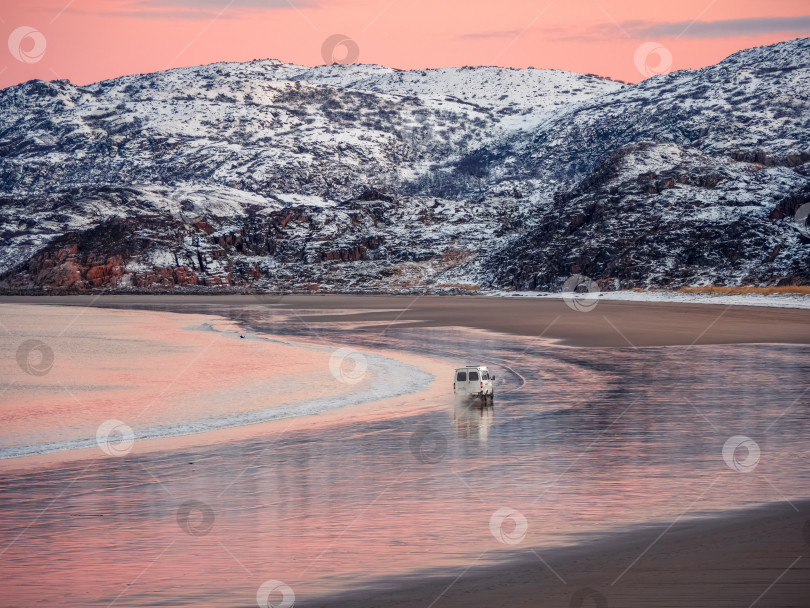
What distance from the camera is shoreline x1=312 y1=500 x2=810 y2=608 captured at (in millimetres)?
10070

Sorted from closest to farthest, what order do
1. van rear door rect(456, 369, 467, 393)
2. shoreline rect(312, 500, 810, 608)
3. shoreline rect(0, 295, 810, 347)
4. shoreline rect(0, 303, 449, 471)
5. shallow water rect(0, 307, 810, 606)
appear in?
1. shoreline rect(312, 500, 810, 608)
2. shallow water rect(0, 307, 810, 606)
3. shoreline rect(0, 303, 449, 471)
4. van rear door rect(456, 369, 467, 393)
5. shoreline rect(0, 295, 810, 347)

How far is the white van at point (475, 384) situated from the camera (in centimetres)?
2805

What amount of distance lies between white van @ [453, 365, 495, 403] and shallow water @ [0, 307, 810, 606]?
2.03 feet

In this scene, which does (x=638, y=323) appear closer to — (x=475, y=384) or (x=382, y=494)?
→ (x=475, y=384)

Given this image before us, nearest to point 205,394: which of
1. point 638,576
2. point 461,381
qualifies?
point 461,381

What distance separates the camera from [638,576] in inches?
431

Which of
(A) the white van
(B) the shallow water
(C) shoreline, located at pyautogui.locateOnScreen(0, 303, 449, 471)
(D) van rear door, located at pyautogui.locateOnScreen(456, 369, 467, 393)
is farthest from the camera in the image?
(D) van rear door, located at pyautogui.locateOnScreen(456, 369, 467, 393)

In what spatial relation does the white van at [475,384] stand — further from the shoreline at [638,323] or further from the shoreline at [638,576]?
the shoreline at [638,323]

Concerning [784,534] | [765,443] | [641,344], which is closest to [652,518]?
[784,534]

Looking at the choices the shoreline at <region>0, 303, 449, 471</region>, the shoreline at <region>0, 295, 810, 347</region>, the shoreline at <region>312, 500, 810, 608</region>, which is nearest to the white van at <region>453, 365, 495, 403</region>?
the shoreline at <region>0, 303, 449, 471</region>

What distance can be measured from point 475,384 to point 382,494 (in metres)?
12.1

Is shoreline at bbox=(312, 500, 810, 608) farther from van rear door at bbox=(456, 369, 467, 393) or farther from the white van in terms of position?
van rear door at bbox=(456, 369, 467, 393)

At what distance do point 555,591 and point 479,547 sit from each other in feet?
7.73

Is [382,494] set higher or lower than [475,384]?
lower
